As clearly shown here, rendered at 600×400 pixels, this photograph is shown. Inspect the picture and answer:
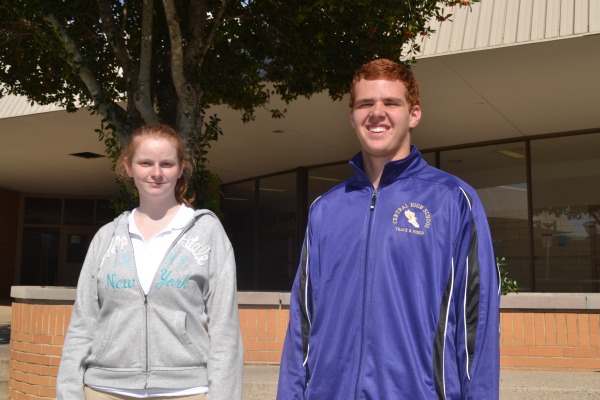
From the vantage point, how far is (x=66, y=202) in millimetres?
25438

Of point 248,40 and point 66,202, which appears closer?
point 248,40

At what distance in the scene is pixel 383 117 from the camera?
2338 mm

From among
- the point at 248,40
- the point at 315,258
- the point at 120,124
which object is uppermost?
the point at 248,40

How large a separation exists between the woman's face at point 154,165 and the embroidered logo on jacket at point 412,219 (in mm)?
920

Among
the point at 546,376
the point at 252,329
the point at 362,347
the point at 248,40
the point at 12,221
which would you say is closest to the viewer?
the point at 362,347

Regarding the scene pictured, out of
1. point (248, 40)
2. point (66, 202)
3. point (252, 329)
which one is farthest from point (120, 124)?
point (66, 202)

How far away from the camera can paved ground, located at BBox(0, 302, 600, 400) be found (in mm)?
5703

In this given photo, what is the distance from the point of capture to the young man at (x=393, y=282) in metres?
2.11

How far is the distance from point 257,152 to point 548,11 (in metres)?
8.70

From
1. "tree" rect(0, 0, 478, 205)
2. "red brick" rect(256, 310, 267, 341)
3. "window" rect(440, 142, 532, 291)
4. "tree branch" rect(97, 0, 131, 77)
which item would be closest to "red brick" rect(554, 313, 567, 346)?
"red brick" rect(256, 310, 267, 341)

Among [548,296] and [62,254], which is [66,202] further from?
[548,296]

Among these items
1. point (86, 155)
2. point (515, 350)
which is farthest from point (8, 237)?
point (515, 350)

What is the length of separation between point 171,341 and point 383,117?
1.08m

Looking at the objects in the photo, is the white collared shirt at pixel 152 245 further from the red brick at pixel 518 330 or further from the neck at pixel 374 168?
the red brick at pixel 518 330
